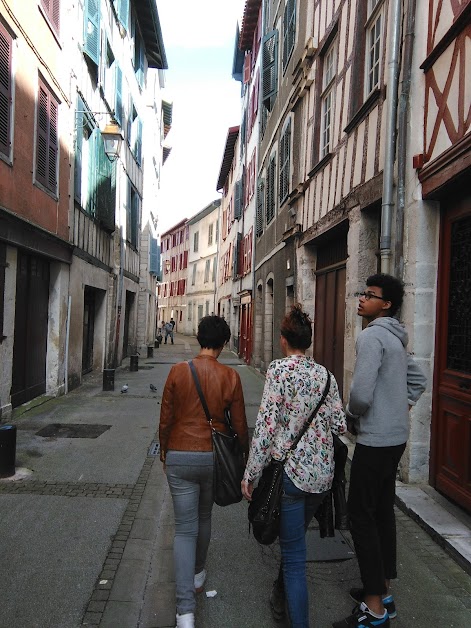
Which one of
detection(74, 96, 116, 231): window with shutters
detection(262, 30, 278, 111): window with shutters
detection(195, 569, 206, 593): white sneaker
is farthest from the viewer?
detection(262, 30, 278, 111): window with shutters

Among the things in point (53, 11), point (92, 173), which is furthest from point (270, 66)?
point (53, 11)

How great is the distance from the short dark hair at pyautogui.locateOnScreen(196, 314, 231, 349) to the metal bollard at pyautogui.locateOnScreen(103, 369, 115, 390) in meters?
8.49

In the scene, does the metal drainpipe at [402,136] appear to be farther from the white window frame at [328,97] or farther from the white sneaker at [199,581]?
the white sneaker at [199,581]

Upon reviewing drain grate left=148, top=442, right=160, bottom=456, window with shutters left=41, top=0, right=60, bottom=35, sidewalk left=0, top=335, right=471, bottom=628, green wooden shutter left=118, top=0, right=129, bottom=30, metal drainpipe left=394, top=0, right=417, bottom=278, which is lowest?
drain grate left=148, top=442, right=160, bottom=456

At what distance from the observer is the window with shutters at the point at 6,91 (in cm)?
709

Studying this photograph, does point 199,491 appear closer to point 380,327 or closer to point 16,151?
point 380,327

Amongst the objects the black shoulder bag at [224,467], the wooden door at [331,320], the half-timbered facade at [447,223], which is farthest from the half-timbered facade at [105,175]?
the black shoulder bag at [224,467]

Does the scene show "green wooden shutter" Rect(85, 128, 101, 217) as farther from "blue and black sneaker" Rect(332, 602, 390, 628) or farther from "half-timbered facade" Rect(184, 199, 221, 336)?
"half-timbered facade" Rect(184, 199, 221, 336)

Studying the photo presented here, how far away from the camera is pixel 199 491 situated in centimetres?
294

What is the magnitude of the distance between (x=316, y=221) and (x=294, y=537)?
6.90 meters

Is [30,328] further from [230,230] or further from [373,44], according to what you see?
[230,230]

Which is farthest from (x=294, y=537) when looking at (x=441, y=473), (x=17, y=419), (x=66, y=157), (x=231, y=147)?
(x=231, y=147)

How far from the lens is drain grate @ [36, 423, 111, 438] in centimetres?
713

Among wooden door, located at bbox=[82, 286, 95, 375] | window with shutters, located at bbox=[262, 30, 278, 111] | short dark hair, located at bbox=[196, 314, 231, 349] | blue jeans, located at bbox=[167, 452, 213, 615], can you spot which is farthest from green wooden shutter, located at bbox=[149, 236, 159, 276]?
blue jeans, located at bbox=[167, 452, 213, 615]
